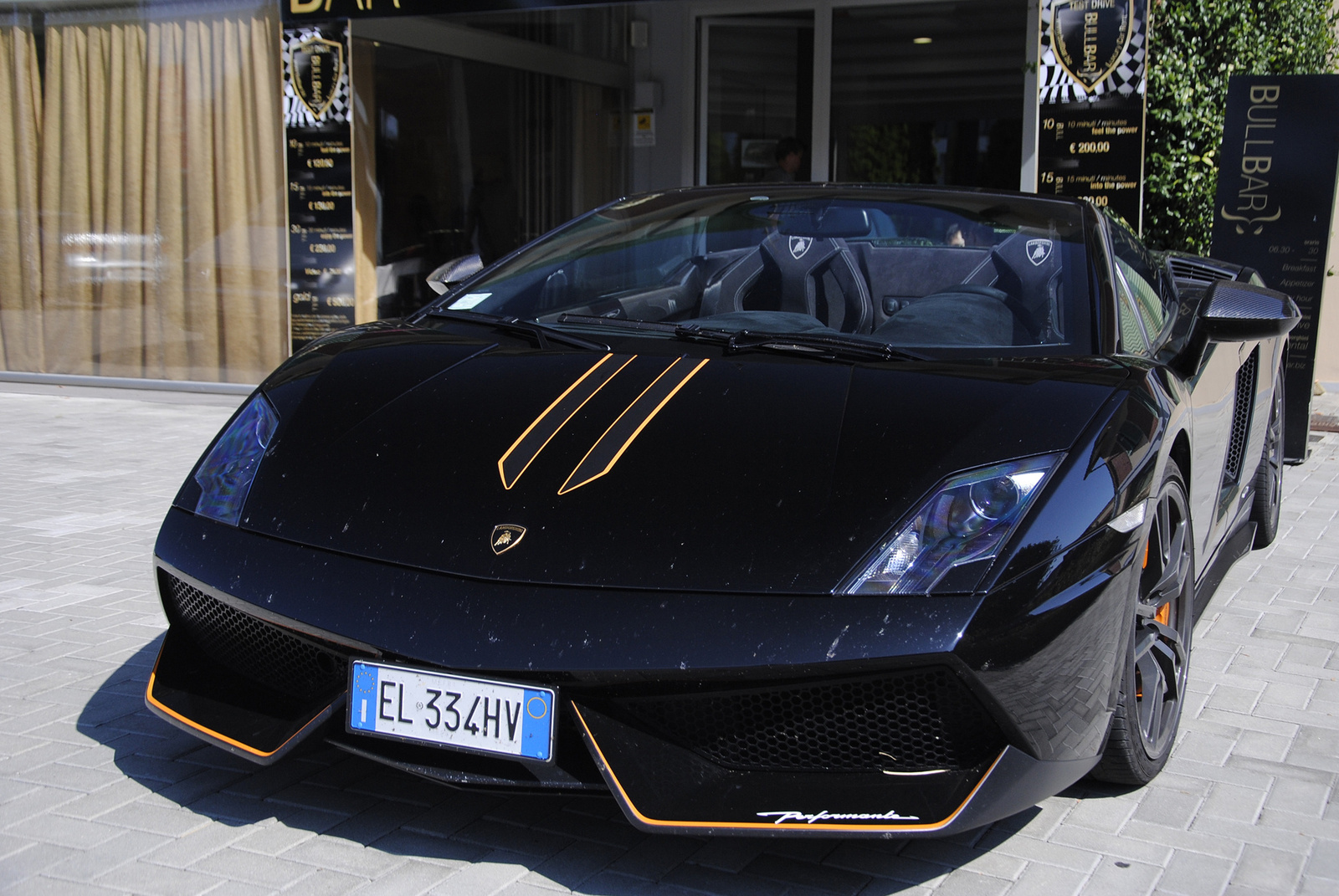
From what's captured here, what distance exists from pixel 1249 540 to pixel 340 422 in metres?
3.56

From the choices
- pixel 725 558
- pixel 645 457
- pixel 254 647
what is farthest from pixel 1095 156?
pixel 254 647

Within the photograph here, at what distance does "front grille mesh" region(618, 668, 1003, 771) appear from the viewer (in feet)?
6.69

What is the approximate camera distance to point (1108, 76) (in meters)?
6.57

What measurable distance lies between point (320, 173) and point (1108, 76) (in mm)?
4898

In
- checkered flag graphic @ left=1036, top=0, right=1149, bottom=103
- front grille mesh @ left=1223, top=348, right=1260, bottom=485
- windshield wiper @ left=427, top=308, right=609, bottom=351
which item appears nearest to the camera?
windshield wiper @ left=427, top=308, right=609, bottom=351

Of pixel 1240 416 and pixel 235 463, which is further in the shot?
pixel 1240 416

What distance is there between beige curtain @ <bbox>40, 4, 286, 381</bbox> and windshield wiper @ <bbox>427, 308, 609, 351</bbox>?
5.84 meters

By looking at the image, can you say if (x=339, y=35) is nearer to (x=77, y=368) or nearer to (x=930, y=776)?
(x=77, y=368)

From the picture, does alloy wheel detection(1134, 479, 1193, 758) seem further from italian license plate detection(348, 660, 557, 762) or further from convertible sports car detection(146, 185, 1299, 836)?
italian license plate detection(348, 660, 557, 762)

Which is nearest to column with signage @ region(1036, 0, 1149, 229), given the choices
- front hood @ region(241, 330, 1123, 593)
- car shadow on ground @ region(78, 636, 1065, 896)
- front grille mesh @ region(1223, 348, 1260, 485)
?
front grille mesh @ region(1223, 348, 1260, 485)

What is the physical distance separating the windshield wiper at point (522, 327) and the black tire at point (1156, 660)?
125cm

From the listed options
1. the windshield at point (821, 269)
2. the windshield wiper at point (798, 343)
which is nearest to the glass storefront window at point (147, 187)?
the windshield at point (821, 269)

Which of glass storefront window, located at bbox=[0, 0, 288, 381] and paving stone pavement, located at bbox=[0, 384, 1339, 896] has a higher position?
glass storefront window, located at bbox=[0, 0, 288, 381]

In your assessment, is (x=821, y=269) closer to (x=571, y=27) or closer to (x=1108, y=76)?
(x=1108, y=76)
